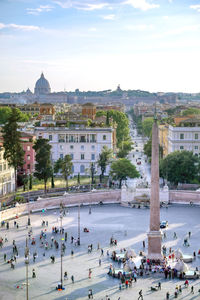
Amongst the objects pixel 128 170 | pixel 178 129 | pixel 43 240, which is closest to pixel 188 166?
pixel 128 170

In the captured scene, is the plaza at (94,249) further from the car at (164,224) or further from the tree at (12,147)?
the tree at (12,147)

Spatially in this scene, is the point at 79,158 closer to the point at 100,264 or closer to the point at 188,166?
the point at 188,166

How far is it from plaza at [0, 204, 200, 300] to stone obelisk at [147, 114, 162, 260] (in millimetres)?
2609

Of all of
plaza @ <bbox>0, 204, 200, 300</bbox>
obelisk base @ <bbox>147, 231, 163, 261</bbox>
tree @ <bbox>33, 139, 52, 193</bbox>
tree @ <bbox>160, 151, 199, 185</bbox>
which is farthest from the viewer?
tree @ <bbox>160, 151, 199, 185</bbox>

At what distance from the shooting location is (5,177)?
68938 millimetres

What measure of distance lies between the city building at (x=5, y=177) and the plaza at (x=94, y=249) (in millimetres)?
9036

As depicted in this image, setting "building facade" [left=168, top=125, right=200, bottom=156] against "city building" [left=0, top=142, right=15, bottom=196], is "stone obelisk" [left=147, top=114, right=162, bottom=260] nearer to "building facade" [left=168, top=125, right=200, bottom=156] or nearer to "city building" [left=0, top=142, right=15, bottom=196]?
"city building" [left=0, top=142, right=15, bottom=196]

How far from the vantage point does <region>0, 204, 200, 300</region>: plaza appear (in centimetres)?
3591

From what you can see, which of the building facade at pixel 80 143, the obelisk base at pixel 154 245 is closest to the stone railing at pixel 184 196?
the building facade at pixel 80 143

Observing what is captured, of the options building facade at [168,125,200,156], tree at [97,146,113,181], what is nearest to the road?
tree at [97,146,113,181]

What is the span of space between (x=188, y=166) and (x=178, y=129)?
1485 centimetres

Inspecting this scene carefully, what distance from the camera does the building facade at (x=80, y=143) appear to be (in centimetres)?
8531

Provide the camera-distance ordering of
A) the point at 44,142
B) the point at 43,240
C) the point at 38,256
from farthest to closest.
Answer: the point at 44,142, the point at 43,240, the point at 38,256

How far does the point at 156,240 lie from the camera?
136ft
